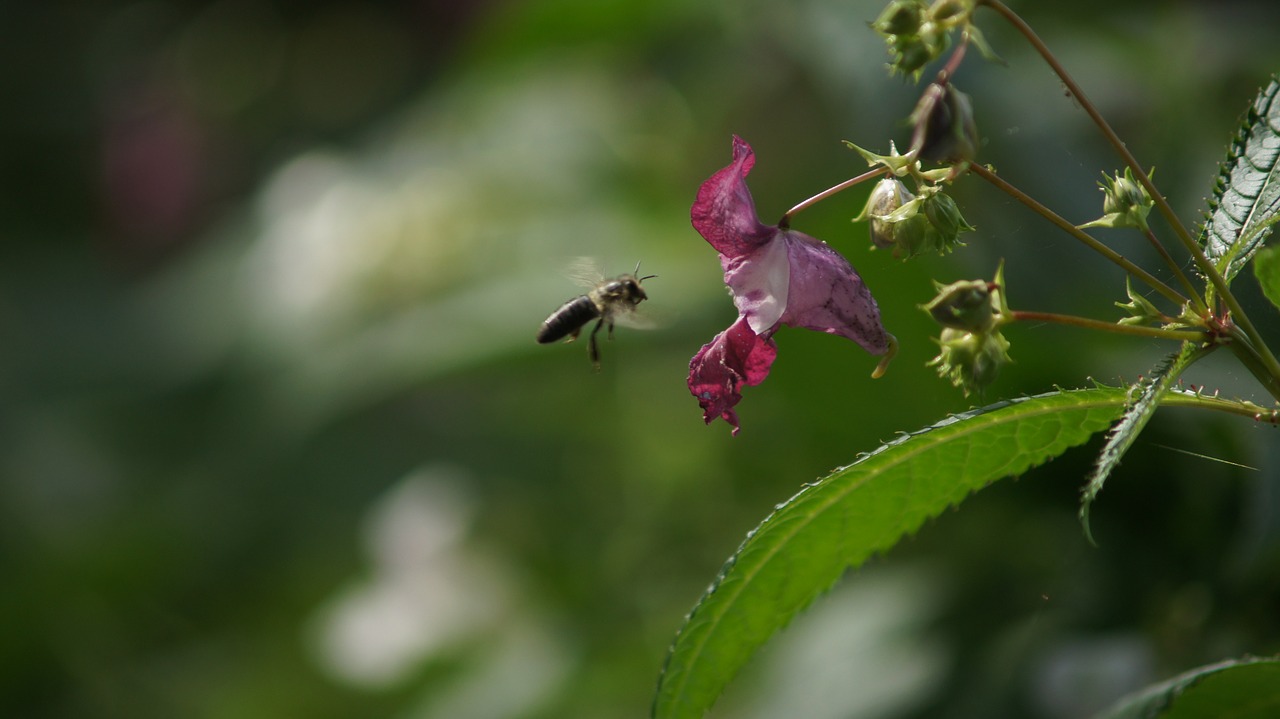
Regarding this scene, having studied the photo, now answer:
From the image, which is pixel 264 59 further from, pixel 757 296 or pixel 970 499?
pixel 757 296

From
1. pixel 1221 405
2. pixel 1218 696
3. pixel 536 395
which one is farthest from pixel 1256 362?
pixel 536 395

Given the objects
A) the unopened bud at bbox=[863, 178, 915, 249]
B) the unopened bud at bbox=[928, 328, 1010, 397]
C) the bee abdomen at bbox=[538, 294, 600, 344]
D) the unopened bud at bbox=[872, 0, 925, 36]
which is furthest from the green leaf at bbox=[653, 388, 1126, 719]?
the bee abdomen at bbox=[538, 294, 600, 344]

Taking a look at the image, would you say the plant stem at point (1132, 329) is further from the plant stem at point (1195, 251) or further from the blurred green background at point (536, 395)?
the blurred green background at point (536, 395)

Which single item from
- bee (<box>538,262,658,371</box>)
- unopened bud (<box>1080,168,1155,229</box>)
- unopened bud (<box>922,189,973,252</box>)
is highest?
bee (<box>538,262,658,371</box>)

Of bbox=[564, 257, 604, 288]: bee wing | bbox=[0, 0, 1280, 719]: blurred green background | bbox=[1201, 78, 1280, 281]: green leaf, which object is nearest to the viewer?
bbox=[1201, 78, 1280, 281]: green leaf

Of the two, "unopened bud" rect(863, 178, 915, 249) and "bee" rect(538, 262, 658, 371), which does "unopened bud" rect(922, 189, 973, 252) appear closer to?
"unopened bud" rect(863, 178, 915, 249)

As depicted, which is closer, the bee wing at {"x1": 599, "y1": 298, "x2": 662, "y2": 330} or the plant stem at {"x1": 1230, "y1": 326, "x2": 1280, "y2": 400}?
the plant stem at {"x1": 1230, "y1": 326, "x2": 1280, "y2": 400}
